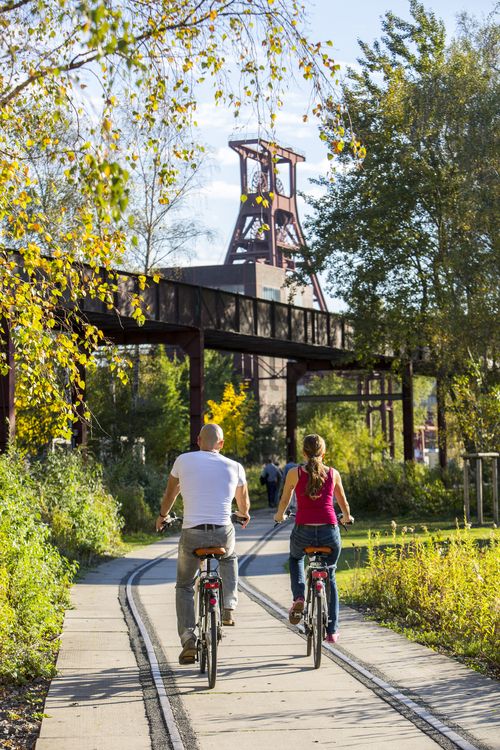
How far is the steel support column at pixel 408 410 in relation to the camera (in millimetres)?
43316

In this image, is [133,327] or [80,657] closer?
[80,657]

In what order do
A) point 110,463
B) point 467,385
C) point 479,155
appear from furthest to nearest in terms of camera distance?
point 110,463, point 467,385, point 479,155

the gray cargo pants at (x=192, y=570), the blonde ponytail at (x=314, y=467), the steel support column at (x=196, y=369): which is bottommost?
the gray cargo pants at (x=192, y=570)

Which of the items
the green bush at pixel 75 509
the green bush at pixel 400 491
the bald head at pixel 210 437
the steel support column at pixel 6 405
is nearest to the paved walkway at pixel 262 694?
the bald head at pixel 210 437

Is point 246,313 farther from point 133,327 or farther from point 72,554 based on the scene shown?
point 72,554

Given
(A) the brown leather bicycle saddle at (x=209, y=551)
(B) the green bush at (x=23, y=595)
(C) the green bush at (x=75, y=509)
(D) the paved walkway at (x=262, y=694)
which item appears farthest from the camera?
(C) the green bush at (x=75, y=509)

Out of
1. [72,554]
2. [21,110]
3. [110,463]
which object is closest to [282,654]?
[21,110]

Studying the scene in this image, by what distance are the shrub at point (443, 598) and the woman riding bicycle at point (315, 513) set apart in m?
1.39

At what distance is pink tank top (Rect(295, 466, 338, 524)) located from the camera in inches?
367

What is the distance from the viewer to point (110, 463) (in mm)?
32375

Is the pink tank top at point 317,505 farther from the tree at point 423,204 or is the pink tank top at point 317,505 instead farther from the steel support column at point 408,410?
the steel support column at point 408,410

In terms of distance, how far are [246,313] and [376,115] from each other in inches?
307

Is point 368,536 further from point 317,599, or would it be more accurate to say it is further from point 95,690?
point 95,690

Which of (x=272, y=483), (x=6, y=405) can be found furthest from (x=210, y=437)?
(x=272, y=483)
